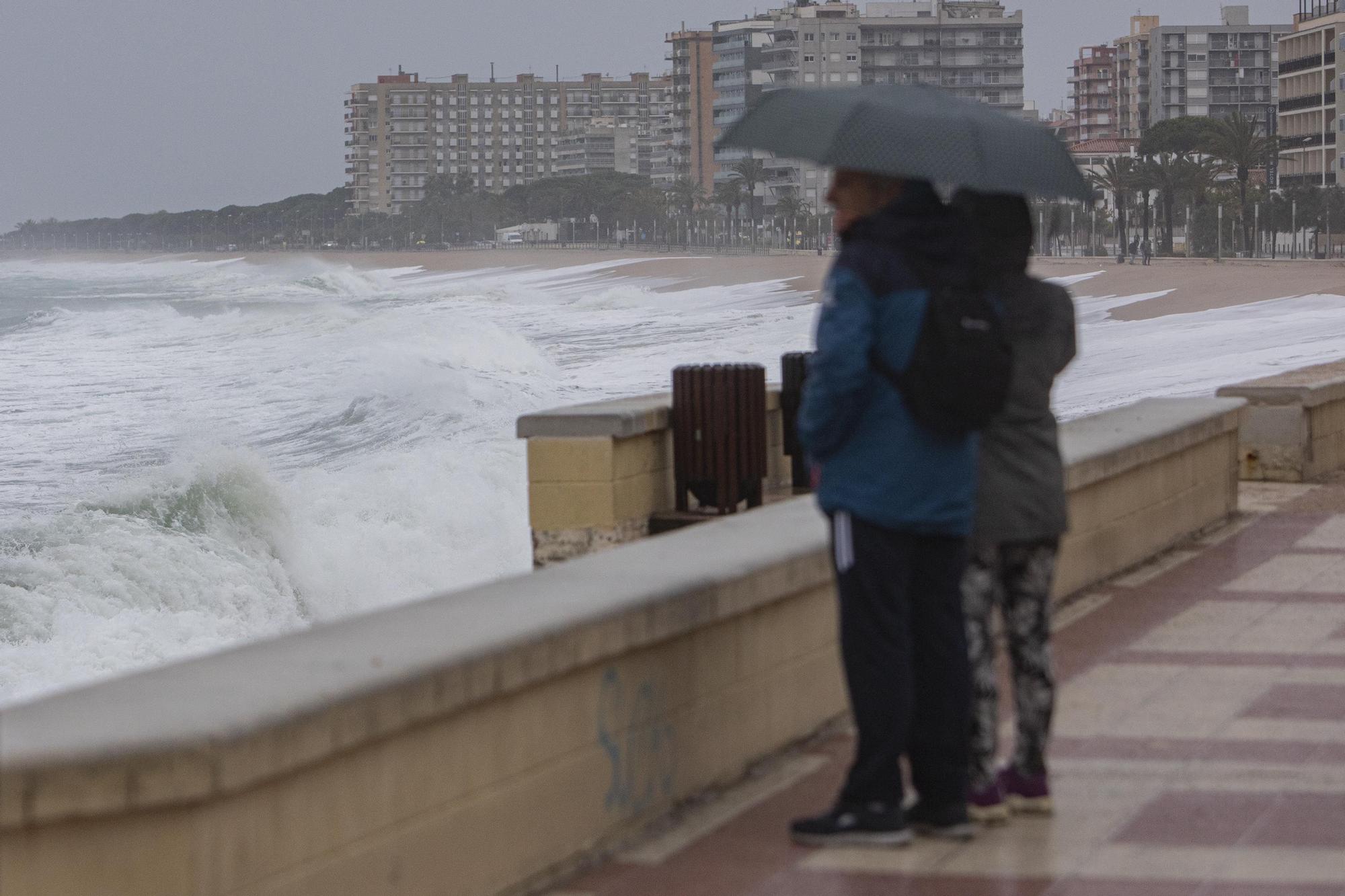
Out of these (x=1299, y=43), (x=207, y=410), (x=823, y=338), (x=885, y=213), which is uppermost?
(x=1299, y=43)

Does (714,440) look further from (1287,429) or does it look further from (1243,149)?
(1243,149)

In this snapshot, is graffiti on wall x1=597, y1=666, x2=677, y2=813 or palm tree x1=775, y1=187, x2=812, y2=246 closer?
graffiti on wall x1=597, y1=666, x2=677, y2=813

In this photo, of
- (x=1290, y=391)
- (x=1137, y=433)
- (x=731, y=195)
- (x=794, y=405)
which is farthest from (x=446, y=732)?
(x=731, y=195)

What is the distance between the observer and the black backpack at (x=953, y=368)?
13.4 feet

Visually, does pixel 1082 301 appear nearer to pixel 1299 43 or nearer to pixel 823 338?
pixel 823 338

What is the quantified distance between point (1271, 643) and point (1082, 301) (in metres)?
61.4

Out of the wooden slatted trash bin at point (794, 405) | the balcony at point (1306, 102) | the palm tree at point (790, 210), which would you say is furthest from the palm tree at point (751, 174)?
the wooden slatted trash bin at point (794, 405)

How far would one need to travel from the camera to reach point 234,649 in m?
3.92

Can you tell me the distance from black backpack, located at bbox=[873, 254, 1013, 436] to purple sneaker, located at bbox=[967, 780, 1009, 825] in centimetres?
101

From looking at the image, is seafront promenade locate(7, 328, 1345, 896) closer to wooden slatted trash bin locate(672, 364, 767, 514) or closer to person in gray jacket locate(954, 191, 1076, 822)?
person in gray jacket locate(954, 191, 1076, 822)

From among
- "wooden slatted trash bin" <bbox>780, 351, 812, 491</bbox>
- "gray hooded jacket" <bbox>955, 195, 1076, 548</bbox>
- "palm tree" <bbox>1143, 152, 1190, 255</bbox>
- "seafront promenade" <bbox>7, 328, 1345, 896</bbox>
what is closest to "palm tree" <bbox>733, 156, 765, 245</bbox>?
"palm tree" <bbox>1143, 152, 1190, 255</bbox>

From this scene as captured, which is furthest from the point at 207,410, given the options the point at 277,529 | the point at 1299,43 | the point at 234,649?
the point at 1299,43

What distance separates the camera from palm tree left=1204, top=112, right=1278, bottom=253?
11569cm

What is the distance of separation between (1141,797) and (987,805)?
52 cm
